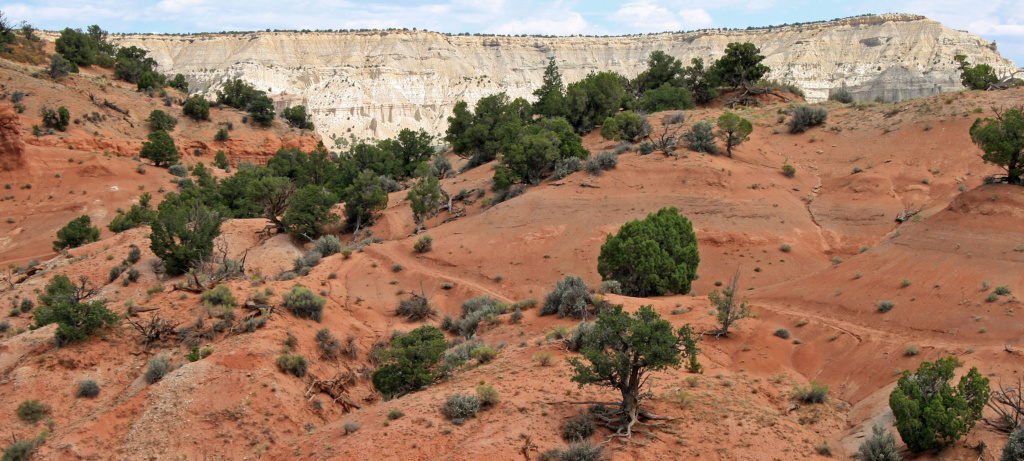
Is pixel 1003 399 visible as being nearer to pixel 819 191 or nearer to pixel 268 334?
pixel 268 334

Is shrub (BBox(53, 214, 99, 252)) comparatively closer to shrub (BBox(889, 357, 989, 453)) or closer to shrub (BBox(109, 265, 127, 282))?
shrub (BBox(109, 265, 127, 282))

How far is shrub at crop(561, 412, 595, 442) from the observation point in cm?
1120

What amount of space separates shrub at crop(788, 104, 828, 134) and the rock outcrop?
51.2m

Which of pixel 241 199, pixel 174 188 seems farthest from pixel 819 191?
pixel 174 188

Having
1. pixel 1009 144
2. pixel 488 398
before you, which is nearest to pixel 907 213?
pixel 1009 144

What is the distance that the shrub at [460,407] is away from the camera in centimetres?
1189

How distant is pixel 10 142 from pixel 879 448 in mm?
52570

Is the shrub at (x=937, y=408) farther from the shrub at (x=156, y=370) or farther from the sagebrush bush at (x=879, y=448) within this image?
the shrub at (x=156, y=370)

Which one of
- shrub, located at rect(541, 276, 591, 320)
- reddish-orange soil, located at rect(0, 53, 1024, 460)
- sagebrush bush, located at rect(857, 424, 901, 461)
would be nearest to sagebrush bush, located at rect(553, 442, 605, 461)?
reddish-orange soil, located at rect(0, 53, 1024, 460)

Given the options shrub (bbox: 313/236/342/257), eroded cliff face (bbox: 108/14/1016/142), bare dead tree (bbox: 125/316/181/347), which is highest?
eroded cliff face (bbox: 108/14/1016/142)

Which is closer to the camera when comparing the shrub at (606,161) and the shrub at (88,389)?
the shrub at (88,389)

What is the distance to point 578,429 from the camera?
11.3 m

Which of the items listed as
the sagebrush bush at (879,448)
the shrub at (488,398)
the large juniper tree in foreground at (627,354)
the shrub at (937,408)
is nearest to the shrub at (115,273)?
the shrub at (488,398)

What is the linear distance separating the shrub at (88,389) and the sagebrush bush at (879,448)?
53.3ft
